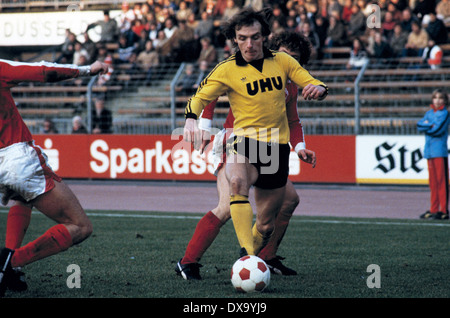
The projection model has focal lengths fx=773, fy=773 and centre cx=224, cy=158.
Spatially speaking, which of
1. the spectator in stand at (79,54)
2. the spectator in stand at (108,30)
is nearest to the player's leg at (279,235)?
the spectator in stand at (79,54)

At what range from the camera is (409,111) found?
675 inches

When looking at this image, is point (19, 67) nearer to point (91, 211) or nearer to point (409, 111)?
point (91, 211)

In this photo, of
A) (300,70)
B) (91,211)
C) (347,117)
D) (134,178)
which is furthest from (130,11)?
(300,70)

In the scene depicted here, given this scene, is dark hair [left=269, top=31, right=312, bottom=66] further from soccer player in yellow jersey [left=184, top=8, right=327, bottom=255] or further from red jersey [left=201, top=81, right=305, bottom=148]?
soccer player in yellow jersey [left=184, top=8, right=327, bottom=255]

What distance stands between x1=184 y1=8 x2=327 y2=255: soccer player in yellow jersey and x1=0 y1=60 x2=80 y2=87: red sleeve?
1.11 meters

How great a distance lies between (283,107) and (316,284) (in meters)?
1.50

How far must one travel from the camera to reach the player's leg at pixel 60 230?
18.9ft

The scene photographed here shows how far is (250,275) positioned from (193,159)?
1227 cm

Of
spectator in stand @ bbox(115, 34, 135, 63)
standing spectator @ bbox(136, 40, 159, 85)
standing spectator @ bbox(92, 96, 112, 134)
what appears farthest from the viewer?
spectator in stand @ bbox(115, 34, 135, 63)

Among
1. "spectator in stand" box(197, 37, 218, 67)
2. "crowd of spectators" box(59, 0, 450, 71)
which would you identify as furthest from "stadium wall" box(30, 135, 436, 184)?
"spectator in stand" box(197, 37, 218, 67)

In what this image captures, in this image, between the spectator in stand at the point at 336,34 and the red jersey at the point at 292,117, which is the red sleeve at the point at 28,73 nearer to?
the red jersey at the point at 292,117

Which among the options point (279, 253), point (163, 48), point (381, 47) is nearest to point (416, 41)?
point (381, 47)

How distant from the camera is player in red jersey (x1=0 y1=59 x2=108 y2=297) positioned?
5539mm

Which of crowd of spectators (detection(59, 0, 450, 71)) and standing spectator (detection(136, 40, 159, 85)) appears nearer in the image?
crowd of spectators (detection(59, 0, 450, 71))
